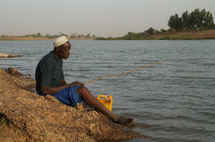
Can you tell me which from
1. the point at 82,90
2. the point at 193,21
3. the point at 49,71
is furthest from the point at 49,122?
the point at 193,21

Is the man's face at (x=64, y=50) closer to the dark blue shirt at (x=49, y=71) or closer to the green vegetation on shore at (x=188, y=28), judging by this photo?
the dark blue shirt at (x=49, y=71)

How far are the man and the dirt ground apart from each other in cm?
13

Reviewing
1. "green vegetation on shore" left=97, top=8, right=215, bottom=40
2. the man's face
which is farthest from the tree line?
the man's face

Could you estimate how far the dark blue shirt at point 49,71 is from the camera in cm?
455

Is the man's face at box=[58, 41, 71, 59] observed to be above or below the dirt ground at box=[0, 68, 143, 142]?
above

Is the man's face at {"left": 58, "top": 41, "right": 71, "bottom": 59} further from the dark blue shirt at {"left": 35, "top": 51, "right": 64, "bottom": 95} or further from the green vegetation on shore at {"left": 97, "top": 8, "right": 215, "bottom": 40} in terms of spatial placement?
the green vegetation on shore at {"left": 97, "top": 8, "right": 215, "bottom": 40}

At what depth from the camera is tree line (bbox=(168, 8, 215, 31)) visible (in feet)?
252

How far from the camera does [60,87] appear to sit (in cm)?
466

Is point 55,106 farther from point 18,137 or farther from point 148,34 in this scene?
point 148,34

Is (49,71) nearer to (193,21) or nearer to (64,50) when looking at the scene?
(64,50)

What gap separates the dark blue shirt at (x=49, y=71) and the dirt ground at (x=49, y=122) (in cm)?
30

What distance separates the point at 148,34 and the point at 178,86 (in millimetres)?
89001

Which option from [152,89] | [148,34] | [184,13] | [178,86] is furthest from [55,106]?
[148,34]

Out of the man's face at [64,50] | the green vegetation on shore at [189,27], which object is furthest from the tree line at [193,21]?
the man's face at [64,50]
